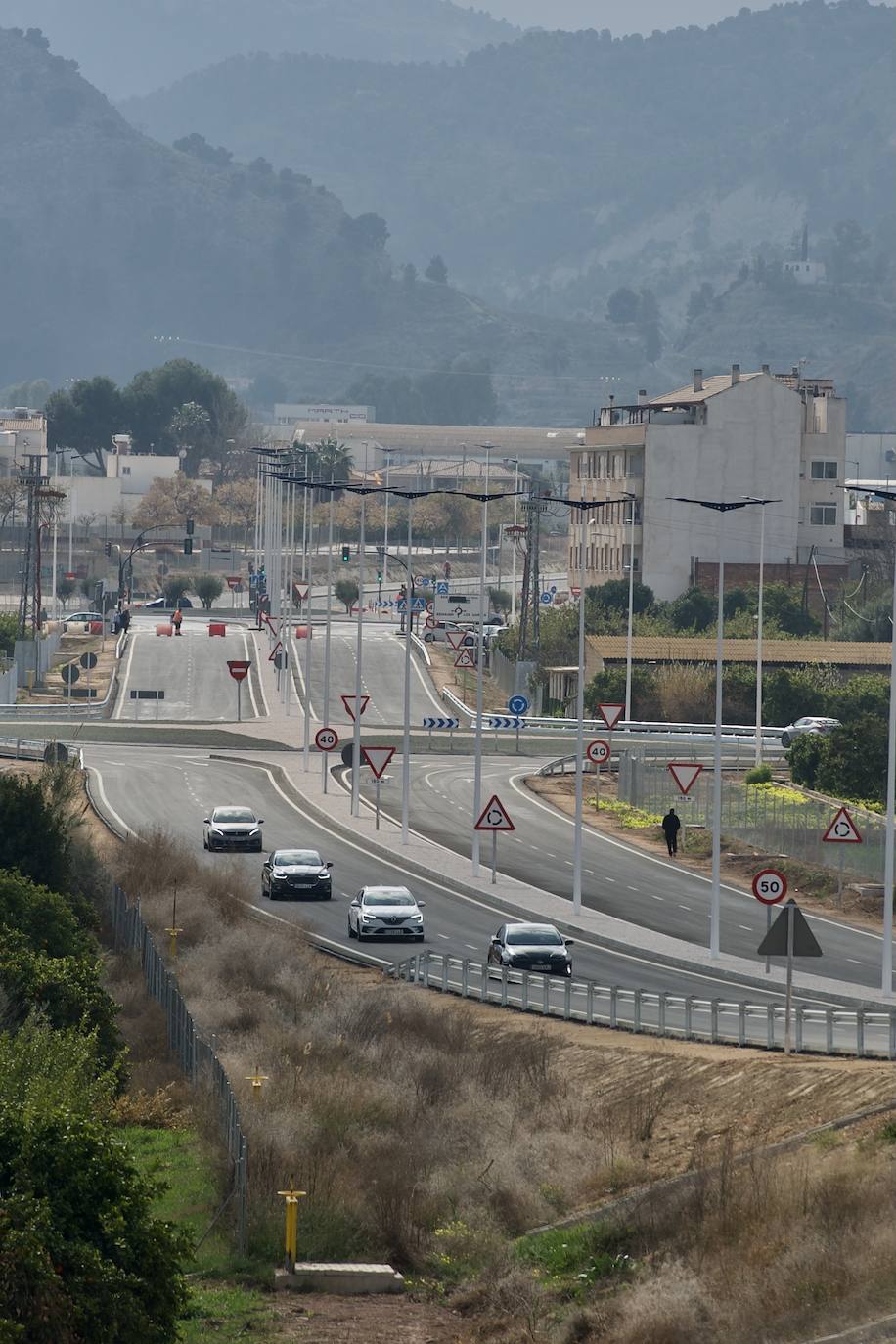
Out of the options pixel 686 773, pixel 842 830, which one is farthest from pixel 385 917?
pixel 686 773

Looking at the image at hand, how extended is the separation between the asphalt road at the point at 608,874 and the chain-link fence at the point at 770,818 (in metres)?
2.74

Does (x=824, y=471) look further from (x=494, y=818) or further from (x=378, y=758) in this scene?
(x=494, y=818)

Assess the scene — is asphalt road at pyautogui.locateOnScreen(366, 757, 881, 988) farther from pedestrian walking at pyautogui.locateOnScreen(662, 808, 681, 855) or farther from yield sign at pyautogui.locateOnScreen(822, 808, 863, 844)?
yield sign at pyautogui.locateOnScreen(822, 808, 863, 844)

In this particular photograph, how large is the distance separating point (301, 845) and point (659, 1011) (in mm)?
26918

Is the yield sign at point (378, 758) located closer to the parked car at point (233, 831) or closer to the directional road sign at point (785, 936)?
the parked car at point (233, 831)

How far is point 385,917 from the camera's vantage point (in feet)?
160

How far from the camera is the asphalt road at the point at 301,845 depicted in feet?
149

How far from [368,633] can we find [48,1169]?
111087mm

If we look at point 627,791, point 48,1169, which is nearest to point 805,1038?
point 48,1169

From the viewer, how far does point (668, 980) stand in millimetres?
44000

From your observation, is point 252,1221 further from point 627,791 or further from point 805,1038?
point 627,791

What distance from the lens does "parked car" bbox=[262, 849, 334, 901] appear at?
5391cm

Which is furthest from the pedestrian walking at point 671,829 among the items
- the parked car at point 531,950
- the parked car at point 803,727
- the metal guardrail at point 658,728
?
the metal guardrail at point 658,728

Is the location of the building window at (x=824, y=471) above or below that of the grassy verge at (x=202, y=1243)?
above
